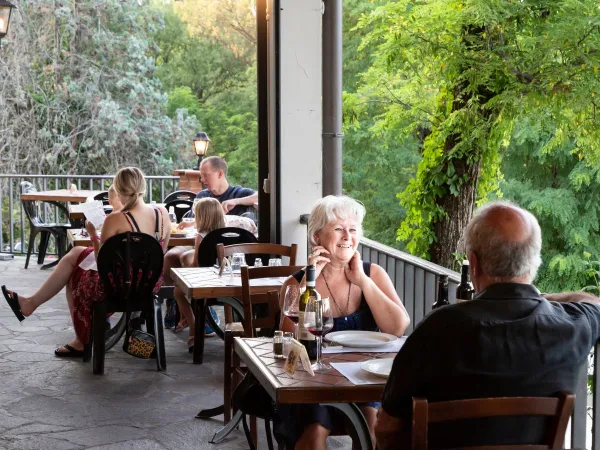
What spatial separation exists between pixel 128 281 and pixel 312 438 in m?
2.53

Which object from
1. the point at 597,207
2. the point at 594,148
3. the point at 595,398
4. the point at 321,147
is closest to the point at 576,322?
the point at 595,398

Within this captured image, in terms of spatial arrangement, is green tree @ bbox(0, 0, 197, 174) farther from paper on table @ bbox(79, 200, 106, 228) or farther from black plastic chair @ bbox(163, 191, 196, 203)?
paper on table @ bbox(79, 200, 106, 228)

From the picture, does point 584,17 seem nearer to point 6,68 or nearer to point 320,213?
point 320,213

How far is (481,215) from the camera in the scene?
2.01 meters

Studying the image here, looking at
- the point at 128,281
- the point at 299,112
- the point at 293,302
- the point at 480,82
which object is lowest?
the point at 128,281

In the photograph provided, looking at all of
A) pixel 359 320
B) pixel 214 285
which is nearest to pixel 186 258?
pixel 214 285

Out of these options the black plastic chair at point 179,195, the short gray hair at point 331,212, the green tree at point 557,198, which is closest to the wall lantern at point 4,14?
the black plastic chair at point 179,195

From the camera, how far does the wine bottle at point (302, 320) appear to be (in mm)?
2463

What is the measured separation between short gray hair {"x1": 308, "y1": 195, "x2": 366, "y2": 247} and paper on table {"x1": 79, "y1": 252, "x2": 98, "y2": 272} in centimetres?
235

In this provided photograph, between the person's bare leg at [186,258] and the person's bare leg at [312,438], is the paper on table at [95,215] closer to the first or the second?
the person's bare leg at [186,258]

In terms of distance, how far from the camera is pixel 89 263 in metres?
5.21

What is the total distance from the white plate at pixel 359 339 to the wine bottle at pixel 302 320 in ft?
0.52

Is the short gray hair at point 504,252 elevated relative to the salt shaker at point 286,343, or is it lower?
elevated

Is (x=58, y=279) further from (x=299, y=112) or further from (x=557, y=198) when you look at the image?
(x=557, y=198)
